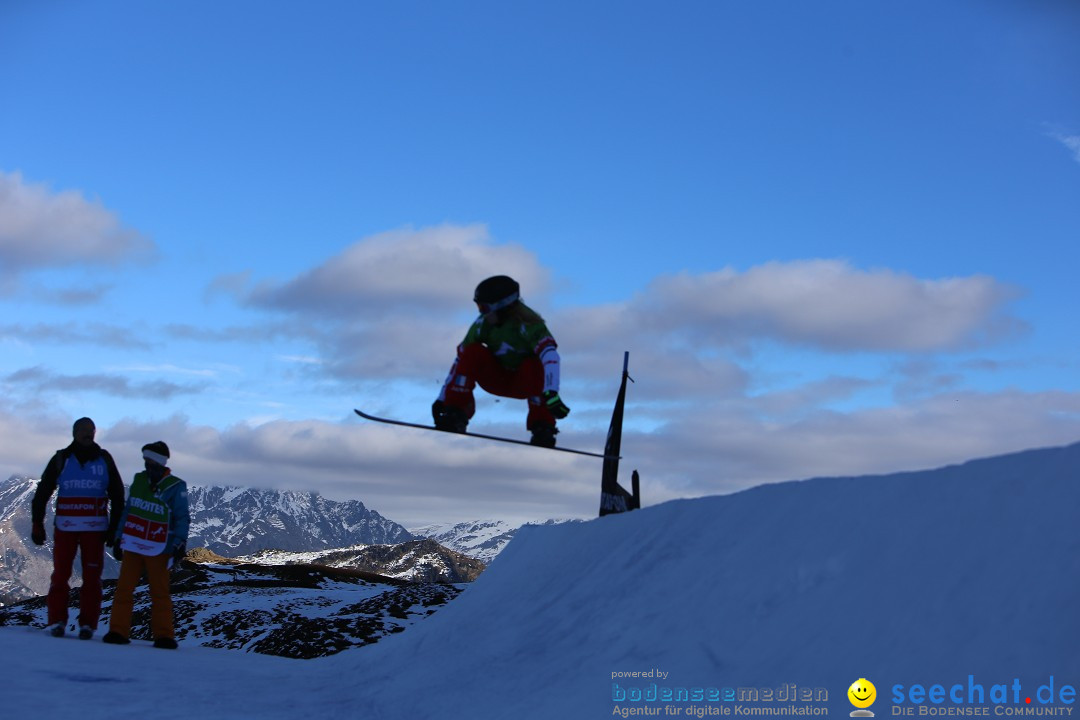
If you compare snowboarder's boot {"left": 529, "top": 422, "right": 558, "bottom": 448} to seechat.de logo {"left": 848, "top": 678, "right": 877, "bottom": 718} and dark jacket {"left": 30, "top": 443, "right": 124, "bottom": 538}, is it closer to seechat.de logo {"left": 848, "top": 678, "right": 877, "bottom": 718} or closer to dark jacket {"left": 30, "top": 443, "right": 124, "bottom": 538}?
dark jacket {"left": 30, "top": 443, "right": 124, "bottom": 538}

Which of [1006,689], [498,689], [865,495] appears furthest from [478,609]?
[1006,689]

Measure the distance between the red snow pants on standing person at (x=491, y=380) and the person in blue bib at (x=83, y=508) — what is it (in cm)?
351

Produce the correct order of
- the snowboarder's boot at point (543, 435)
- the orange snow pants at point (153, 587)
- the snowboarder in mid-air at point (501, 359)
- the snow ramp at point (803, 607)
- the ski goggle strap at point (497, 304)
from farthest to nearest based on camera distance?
the ski goggle strap at point (497, 304)
the snowboarder in mid-air at point (501, 359)
the snowboarder's boot at point (543, 435)
the orange snow pants at point (153, 587)
the snow ramp at point (803, 607)

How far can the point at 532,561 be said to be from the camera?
902 cm

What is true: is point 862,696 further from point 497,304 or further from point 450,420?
point 497,304

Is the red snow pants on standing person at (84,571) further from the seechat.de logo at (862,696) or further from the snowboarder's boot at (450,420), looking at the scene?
the seechat.de logo at (862,696)

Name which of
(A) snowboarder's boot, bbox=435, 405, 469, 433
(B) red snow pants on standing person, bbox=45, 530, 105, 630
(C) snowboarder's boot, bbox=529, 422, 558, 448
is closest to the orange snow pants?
(B) red snow pants on standing person, bbox=45, 530, 105, 630

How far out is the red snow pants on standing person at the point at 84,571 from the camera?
9.58 m

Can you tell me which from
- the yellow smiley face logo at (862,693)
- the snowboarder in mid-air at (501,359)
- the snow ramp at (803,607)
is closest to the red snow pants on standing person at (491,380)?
the snowboarder in mid-air at (501,359)

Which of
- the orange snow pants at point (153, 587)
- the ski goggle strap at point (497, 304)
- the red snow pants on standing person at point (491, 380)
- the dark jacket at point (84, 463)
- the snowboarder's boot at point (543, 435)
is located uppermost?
the ski goggle strap at point (497, 304)

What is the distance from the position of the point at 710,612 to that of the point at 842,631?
1.02 meters

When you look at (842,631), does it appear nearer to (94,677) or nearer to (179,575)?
(94,677)

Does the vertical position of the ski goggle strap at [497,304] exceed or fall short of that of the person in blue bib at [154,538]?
it exceeds it

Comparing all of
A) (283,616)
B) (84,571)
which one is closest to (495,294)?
(84,571)
